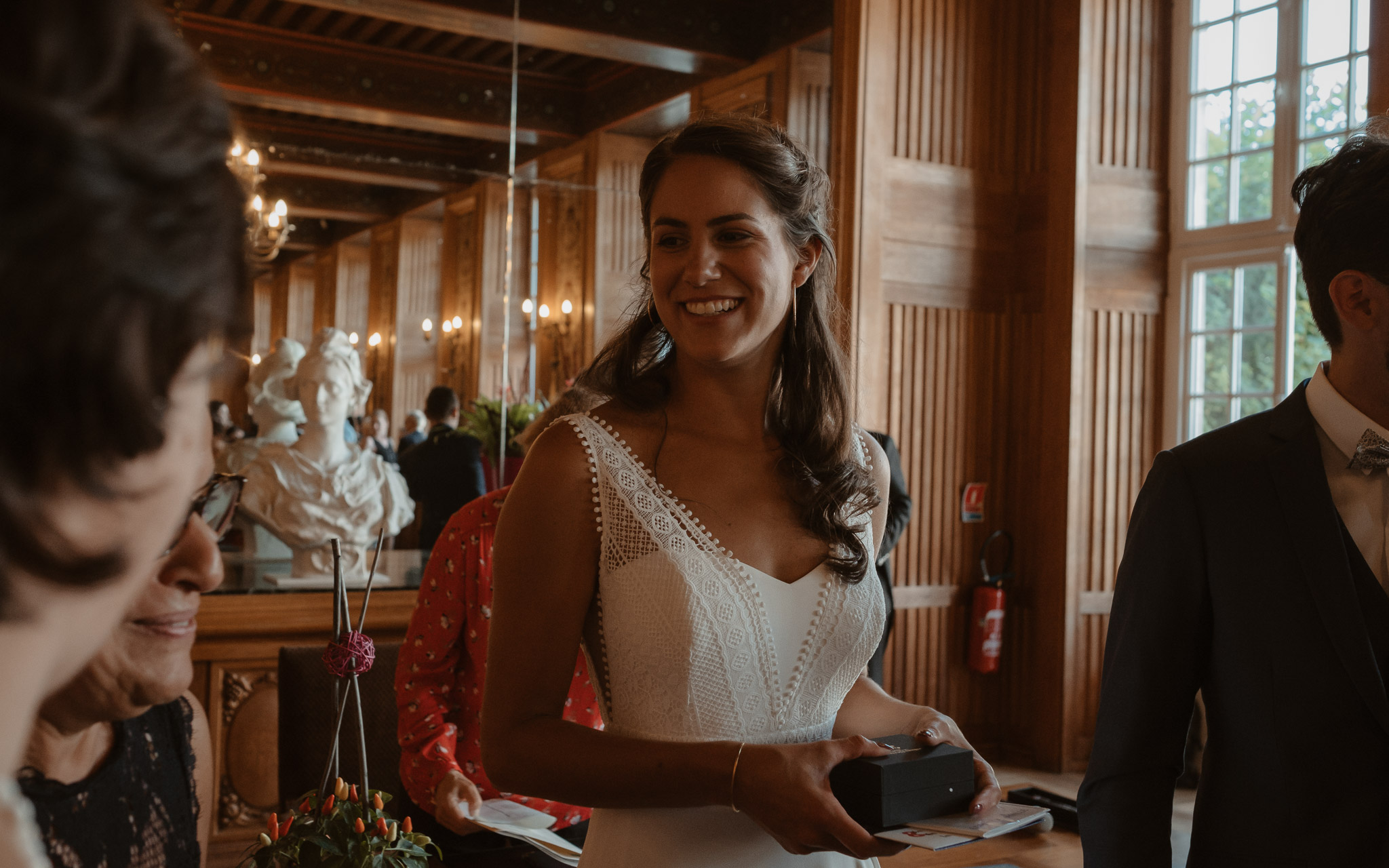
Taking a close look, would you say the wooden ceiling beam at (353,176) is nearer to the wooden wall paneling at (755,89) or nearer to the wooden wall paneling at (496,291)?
the wooden wall paneling at (496,291)

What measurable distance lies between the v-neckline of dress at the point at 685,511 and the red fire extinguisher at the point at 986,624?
518 cm

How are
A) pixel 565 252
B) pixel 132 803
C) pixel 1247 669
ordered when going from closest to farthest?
pixel 132 803, pixel 1247 669, pixel 565 252

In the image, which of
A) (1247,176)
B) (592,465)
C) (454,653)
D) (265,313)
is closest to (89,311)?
(592,465)

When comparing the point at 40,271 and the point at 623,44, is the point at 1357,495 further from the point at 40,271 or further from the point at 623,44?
the point at 623,44

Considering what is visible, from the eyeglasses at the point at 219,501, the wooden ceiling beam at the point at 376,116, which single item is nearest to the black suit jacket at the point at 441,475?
the wooden ceiling beam at the point at 376,116

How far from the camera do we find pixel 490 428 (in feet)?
21.4

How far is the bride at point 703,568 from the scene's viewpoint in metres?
1.43

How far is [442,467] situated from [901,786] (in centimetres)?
506

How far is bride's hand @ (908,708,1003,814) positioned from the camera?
1.40 meters

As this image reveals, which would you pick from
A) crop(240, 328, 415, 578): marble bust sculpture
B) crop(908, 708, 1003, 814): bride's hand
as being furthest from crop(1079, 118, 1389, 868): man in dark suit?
crop(240, 328, 415, 578): marble bust sculpture

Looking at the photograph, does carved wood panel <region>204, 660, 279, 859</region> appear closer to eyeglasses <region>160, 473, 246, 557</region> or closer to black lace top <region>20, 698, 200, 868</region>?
black lace top <region>20, 698, 200, 868</region>

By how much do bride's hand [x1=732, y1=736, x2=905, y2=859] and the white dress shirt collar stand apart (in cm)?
86

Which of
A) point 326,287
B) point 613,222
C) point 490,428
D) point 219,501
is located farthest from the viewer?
point 613,222

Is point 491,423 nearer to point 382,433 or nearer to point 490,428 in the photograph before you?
point 490,428
